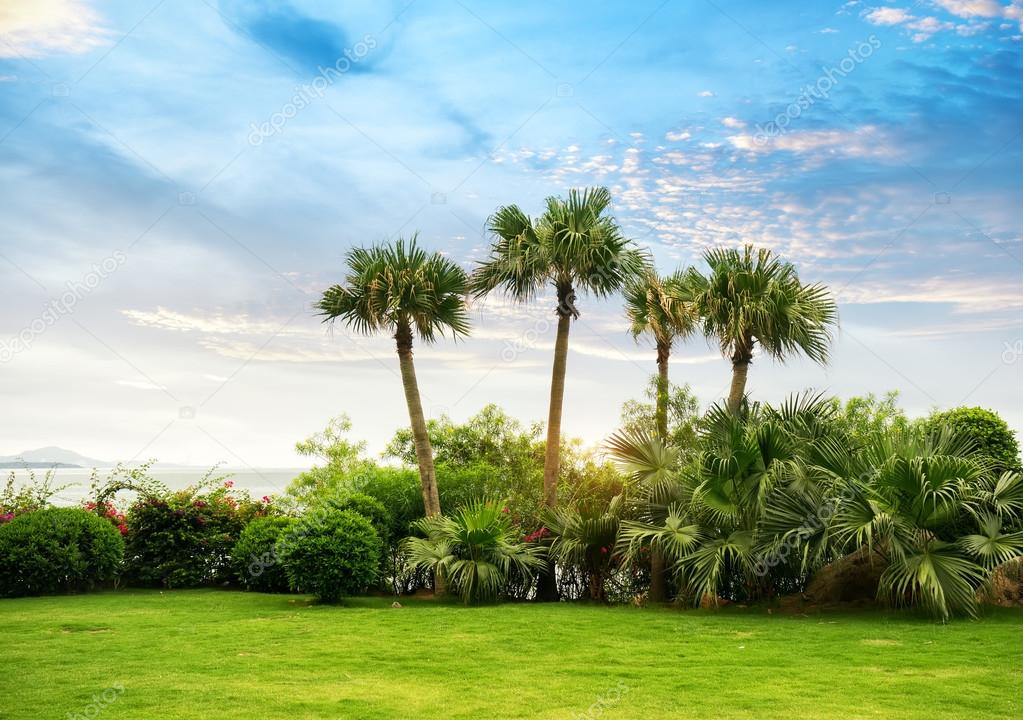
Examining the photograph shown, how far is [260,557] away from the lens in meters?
17.5

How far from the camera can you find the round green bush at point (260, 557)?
57.3ft

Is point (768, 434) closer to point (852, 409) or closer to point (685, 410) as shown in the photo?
point (685, 410)

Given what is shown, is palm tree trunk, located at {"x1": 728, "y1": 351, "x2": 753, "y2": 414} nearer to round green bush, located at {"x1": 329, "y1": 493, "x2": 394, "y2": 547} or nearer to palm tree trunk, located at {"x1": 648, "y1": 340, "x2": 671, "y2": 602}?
palm tree trunk, located at {"x1": 648, "y1": 340, "x2": 671, "y2": 602}

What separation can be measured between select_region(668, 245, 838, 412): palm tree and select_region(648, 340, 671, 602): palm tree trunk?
7.16 feet

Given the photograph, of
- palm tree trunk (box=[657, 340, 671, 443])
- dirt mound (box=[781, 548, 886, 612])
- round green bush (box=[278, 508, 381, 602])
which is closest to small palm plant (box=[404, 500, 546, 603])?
round green bush (box=[278, 508, 381, 602])

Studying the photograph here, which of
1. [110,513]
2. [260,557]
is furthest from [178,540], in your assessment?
Answer: [260,557]

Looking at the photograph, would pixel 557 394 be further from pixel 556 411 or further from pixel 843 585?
pixel 843 585

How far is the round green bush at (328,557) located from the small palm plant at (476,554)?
42.7 inches

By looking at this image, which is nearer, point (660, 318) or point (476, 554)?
point (476, 554)

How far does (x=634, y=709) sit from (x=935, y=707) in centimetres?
257

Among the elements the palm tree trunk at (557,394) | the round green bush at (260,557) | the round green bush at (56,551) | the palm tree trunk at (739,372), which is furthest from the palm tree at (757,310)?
the round green bush at (56,551)

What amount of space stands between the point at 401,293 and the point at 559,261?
3.16 meters

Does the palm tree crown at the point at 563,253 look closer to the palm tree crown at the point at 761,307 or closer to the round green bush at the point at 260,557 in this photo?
the palm tree crown at the point at 761,307

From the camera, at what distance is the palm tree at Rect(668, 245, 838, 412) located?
16.5 meters
